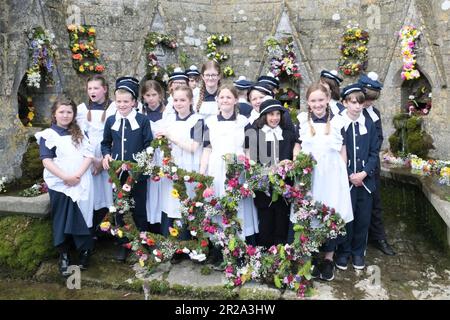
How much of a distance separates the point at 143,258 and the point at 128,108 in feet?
4.99

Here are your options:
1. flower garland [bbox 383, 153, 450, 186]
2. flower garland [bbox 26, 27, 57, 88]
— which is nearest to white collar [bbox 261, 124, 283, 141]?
flower garland [bbox 383, 153, 450, 186]

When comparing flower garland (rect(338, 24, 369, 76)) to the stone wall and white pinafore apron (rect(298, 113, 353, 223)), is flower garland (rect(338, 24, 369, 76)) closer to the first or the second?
the stone wall

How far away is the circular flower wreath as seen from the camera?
12.2 ft

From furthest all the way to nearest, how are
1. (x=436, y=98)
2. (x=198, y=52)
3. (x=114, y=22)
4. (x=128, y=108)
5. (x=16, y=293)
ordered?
(x=198, y=52) < (x=114, y=22) < (x=436, y=98) < (x=128, y=108) < (x=16, y=293)

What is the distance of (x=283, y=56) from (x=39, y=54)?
15.0 ft

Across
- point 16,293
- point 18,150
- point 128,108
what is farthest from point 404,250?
point 18,150

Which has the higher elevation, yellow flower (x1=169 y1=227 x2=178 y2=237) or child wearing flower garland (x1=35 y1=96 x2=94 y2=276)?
child wearing flower garland (x1=35 y1=96 x2=94 y2=276)

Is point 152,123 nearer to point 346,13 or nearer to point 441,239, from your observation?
point 441,239

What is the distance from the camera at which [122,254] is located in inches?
176

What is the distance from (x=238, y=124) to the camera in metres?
4.00

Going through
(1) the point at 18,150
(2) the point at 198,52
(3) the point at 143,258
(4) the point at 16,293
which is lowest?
(4) the point at 16,293

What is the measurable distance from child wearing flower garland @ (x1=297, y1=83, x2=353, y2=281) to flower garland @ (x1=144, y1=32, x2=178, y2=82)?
→ 4747 mm

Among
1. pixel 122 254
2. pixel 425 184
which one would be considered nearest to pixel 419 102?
pixel 425 184

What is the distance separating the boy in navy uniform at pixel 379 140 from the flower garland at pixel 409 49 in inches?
114
